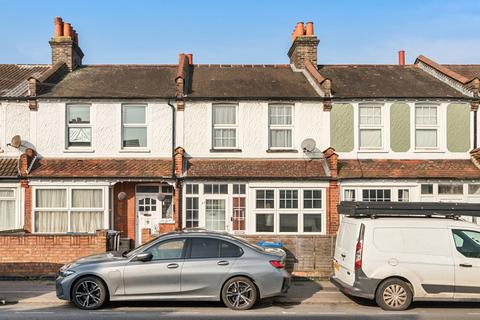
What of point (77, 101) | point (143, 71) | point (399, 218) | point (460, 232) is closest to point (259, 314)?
point (399, 218)

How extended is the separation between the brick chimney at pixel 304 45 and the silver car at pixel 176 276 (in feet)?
43.1

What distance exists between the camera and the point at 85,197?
1792 centimetres

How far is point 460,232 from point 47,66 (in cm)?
1825

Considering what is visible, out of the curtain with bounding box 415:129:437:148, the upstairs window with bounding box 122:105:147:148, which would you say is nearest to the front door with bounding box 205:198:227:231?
the upstairs window with bounding box 122:105:147:148

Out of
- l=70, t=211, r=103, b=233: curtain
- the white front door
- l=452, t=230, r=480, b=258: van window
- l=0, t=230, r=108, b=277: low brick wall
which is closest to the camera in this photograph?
l=452, t=230, r=480, b=258: van window

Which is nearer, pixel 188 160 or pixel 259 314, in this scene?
pixel 259 314

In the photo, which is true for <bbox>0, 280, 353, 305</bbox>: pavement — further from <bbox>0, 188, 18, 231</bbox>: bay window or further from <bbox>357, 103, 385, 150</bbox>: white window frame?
<bbox>357, 103, 385, 150</bbox>: white window frame

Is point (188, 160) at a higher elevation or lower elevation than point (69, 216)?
higher

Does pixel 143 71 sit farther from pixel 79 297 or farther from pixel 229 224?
pixel 79 297

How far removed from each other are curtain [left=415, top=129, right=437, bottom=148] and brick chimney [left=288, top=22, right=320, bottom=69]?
552 cm

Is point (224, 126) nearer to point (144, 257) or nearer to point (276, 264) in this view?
point (276, 264)

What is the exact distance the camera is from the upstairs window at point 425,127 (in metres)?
18.9

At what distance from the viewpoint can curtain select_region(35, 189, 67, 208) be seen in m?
17.7

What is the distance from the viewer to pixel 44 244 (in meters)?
14.4
